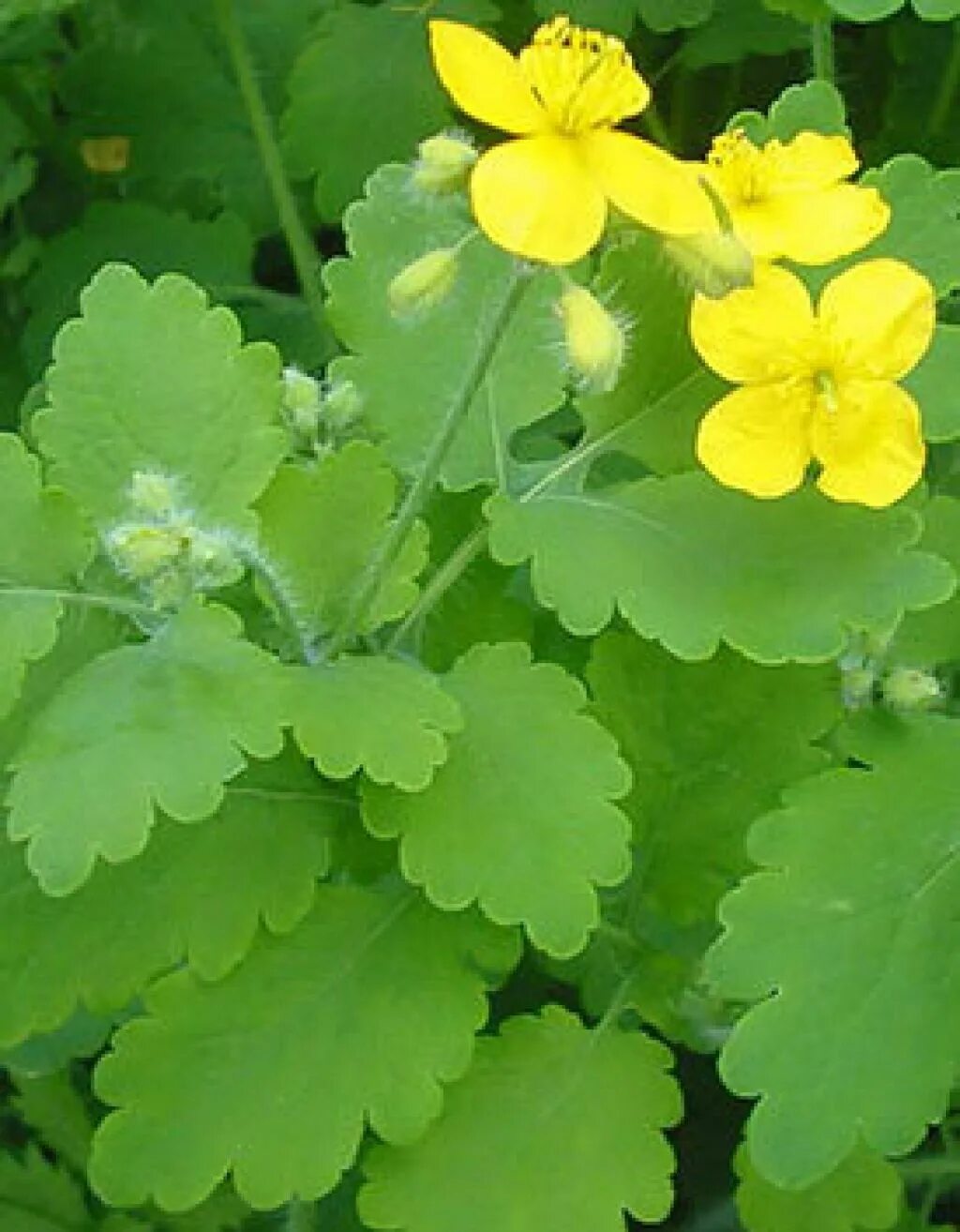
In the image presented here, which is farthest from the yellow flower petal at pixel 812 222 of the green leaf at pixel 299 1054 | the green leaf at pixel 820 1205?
the green leaf at pixel 820 1205

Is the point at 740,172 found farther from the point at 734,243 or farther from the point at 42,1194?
the point at 42,1194

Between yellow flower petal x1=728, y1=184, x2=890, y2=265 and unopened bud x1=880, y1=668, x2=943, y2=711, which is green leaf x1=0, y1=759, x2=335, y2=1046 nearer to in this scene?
unopened bud x1=880, y1=668, x2=943, y2=711

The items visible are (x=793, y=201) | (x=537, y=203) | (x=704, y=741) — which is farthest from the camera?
(x=704, y=741)

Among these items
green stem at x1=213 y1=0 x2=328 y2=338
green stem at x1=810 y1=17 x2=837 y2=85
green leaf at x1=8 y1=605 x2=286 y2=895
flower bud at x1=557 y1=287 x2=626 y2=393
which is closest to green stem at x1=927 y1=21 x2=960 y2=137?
green stem at x1=810 y1=17 x2=837 y2=85

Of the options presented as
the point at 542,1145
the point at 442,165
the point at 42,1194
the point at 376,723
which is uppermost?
the point at 442,165

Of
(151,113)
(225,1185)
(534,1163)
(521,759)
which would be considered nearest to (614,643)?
(521,759)

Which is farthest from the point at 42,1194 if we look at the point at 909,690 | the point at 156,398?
the point at 909,690
